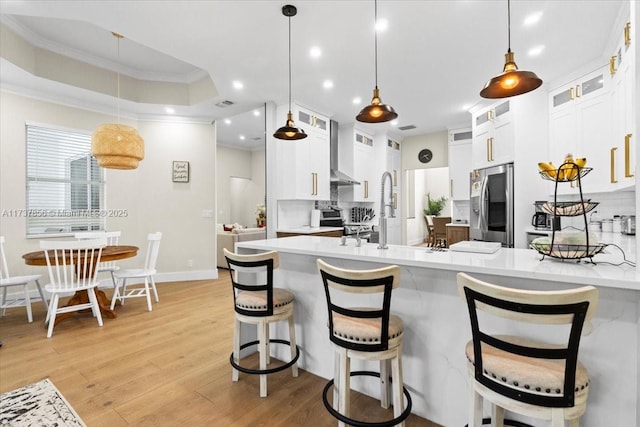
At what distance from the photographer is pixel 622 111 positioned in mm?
2701

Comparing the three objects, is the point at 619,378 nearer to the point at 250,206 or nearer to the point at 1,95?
the point at 1,95

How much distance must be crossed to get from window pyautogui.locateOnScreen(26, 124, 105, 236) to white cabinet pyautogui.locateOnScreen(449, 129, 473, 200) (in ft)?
21.7

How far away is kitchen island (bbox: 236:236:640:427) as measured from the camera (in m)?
1.27

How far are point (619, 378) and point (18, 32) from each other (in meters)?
6.00

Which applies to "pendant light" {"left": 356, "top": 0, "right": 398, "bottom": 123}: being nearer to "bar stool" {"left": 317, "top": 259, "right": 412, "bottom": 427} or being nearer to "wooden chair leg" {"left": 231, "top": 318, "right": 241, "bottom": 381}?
"bar stool" {"left": 317, "top": 259, "right": 412, "bottom": 427}

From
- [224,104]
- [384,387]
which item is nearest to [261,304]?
[384,387]

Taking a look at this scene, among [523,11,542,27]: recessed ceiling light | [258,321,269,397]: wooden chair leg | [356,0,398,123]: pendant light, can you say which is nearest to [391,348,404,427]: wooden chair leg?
[258,321,269,397]: wooden chair leg

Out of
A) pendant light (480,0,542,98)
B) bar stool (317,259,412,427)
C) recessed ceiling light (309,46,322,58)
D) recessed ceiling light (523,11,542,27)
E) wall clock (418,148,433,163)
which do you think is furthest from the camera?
wall clock (418,148,433,163)

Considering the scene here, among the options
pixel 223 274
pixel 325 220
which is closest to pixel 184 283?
pixel 223 274

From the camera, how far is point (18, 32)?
355 centimetres

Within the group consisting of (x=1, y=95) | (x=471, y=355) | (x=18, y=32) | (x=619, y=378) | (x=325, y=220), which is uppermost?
(x=18, y=32)

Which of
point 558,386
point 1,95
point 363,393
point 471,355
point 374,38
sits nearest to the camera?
point 558,386

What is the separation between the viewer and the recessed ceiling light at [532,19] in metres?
2.76

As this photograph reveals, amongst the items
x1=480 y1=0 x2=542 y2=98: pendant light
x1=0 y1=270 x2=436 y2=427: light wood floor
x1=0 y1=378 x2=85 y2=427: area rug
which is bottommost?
x1=0 y1=270 x2=436 y2=427: light wood floor
